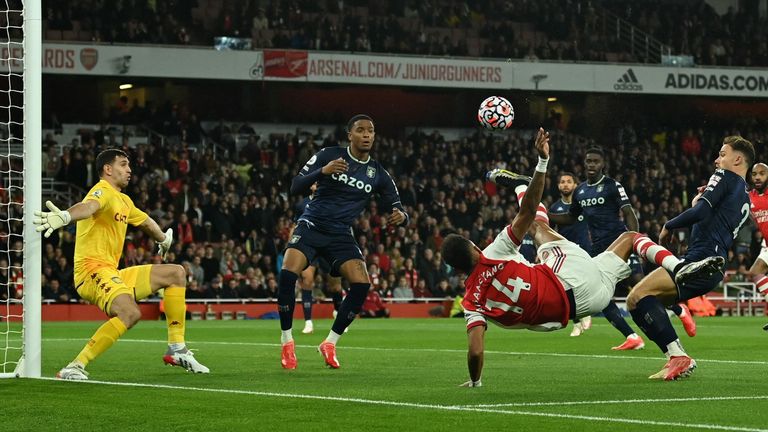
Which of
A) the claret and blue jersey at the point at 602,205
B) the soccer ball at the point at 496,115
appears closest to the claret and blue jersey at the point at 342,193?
the soccer ball at the point at 496,115

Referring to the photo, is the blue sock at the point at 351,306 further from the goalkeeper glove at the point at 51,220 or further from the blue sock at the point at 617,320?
the blue sock at the point at 617,320

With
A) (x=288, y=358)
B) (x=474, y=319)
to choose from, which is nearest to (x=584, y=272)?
(x=474, y=319)

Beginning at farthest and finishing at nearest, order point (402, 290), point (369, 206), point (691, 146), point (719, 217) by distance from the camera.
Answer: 1. point (691, 146)
2. point (369, 206)
3. point (402, 290)
4. point (719, 217)

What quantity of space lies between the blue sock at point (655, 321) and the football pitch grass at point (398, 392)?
1.21 ft

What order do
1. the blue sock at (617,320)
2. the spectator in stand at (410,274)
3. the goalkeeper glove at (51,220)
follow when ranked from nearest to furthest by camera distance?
the goalkeeper glove at (51,220)
the blue sock at (617,320)
the spectator in stand at (410,274)

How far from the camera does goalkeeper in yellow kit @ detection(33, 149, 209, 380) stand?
9.69 metres

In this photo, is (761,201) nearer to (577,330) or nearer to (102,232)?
(577,330)

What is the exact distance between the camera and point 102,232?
1008 cm

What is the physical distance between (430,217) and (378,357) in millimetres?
18661

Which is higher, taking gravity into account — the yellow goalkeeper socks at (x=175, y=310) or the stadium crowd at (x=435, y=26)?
the stadium crowd at (x=435, y=26)

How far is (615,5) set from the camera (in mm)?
41906

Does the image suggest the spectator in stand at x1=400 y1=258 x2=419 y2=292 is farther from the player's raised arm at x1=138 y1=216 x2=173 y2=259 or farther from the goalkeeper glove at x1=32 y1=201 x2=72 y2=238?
the goalkeeper glove at x1=32 y1=201 x2=72 y2=238

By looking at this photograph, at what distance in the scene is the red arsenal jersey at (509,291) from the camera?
8609mm

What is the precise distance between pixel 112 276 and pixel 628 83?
29.6 m
